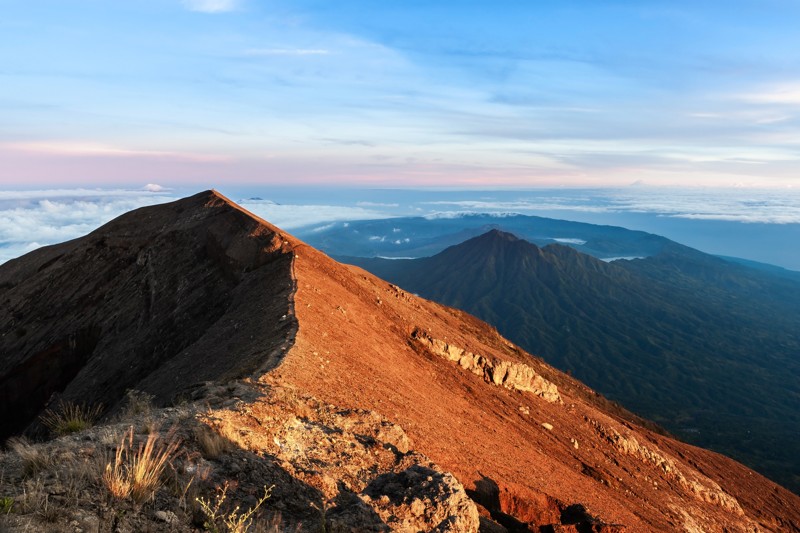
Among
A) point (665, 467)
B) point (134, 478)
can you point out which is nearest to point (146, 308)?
point (134, 478)

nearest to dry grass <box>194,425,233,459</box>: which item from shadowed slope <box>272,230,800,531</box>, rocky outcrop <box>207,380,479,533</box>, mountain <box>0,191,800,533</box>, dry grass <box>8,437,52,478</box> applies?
mountain <box>0,191,800,533</box>

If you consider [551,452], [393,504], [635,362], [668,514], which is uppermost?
[393,504]

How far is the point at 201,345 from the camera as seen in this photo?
61.0ft

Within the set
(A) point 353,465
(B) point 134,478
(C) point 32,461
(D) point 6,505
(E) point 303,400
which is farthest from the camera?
(E) point 303,400

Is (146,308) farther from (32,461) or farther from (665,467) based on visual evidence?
(665,467)

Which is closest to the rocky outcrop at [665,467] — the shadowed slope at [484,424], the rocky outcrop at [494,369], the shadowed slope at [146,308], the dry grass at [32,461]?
the shadowed slope at [484,424]

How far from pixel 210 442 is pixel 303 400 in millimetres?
3476

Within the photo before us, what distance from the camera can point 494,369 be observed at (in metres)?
24.8

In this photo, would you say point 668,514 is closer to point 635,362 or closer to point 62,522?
point 62,522

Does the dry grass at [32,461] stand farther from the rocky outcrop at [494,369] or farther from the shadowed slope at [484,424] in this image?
the rocky outcrop at [494,369]

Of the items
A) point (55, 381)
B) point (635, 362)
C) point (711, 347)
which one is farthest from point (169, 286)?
point (711, 347)

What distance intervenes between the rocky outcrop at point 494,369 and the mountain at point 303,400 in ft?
0.31

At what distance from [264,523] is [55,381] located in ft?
86.1

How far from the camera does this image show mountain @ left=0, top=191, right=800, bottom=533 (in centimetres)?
674
